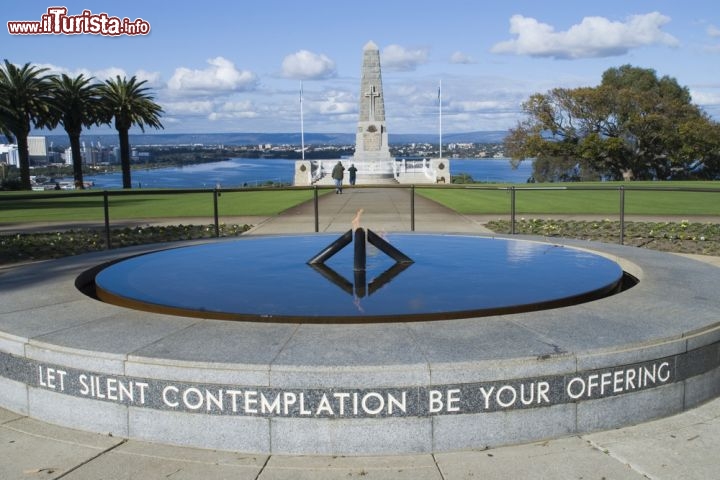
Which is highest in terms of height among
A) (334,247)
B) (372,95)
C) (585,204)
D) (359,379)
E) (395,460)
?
(372,95)

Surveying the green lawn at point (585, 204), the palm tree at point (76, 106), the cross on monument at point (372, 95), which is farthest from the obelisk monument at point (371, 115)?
the green lawn at point (585, 204)

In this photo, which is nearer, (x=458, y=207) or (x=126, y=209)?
(x=458, y=207)

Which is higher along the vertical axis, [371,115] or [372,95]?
[372,95]

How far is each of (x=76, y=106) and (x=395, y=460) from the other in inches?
2147

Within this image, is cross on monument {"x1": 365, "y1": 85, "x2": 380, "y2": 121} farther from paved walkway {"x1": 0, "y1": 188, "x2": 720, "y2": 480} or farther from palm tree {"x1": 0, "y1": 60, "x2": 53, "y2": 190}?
paved walkway {"x1": 0, "y1": 188, "x2": 720, "y2": 480}

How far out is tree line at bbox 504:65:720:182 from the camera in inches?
2514

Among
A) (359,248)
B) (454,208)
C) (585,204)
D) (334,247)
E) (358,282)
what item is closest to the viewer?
(358,282)

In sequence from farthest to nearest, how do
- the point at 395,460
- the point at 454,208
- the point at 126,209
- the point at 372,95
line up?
the point at 372,95 → the point at 126,209 → the point at 454,208 → the point at 395,460

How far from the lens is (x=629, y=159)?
67438 millimetres

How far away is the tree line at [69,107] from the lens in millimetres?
47875

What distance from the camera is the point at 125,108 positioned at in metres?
56.1

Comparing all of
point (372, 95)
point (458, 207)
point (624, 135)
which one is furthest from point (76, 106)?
point (624, 135)

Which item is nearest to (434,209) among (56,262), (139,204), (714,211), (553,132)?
(714,211)

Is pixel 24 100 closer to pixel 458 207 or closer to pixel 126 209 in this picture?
pixel 126 209
